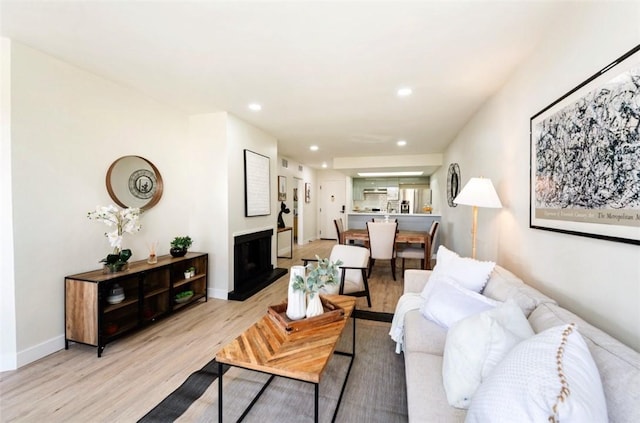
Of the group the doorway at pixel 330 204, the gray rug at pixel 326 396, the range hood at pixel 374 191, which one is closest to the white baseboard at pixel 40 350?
the gray rug at pixel 326 396

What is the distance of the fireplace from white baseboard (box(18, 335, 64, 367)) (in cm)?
164

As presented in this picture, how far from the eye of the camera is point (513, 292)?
1.59m

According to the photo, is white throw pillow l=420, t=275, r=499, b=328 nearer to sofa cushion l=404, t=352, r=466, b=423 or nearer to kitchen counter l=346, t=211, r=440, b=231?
sofa cushion l=404, t=352, r=466, b=423

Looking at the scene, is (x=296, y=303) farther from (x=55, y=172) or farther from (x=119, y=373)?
(x=55, y=172)

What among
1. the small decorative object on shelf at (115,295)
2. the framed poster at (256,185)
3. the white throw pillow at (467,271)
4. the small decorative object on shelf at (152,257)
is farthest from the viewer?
the framed poster at (256,185)

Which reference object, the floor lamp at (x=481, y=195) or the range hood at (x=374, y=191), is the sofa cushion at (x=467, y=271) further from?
the range hood at (x=374, y=191)

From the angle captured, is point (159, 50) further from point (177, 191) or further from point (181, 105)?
point (177, 191)

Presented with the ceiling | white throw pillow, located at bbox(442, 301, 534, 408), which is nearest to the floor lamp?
the ceiling

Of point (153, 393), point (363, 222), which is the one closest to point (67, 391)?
point (153, 393)

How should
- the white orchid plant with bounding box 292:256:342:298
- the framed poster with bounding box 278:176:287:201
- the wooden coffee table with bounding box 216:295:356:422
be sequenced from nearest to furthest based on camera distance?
the wooden coffee table with bounding box 216:295:356:422 → the white orchid plant with bounding box 292:256:342:298 → the framed poster with bounding box 278:176:287:201

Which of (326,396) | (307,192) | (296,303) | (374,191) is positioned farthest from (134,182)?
(374,191)

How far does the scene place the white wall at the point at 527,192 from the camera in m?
1.18

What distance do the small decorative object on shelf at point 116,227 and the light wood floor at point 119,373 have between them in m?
0.69

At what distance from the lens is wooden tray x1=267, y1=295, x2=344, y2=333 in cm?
163
